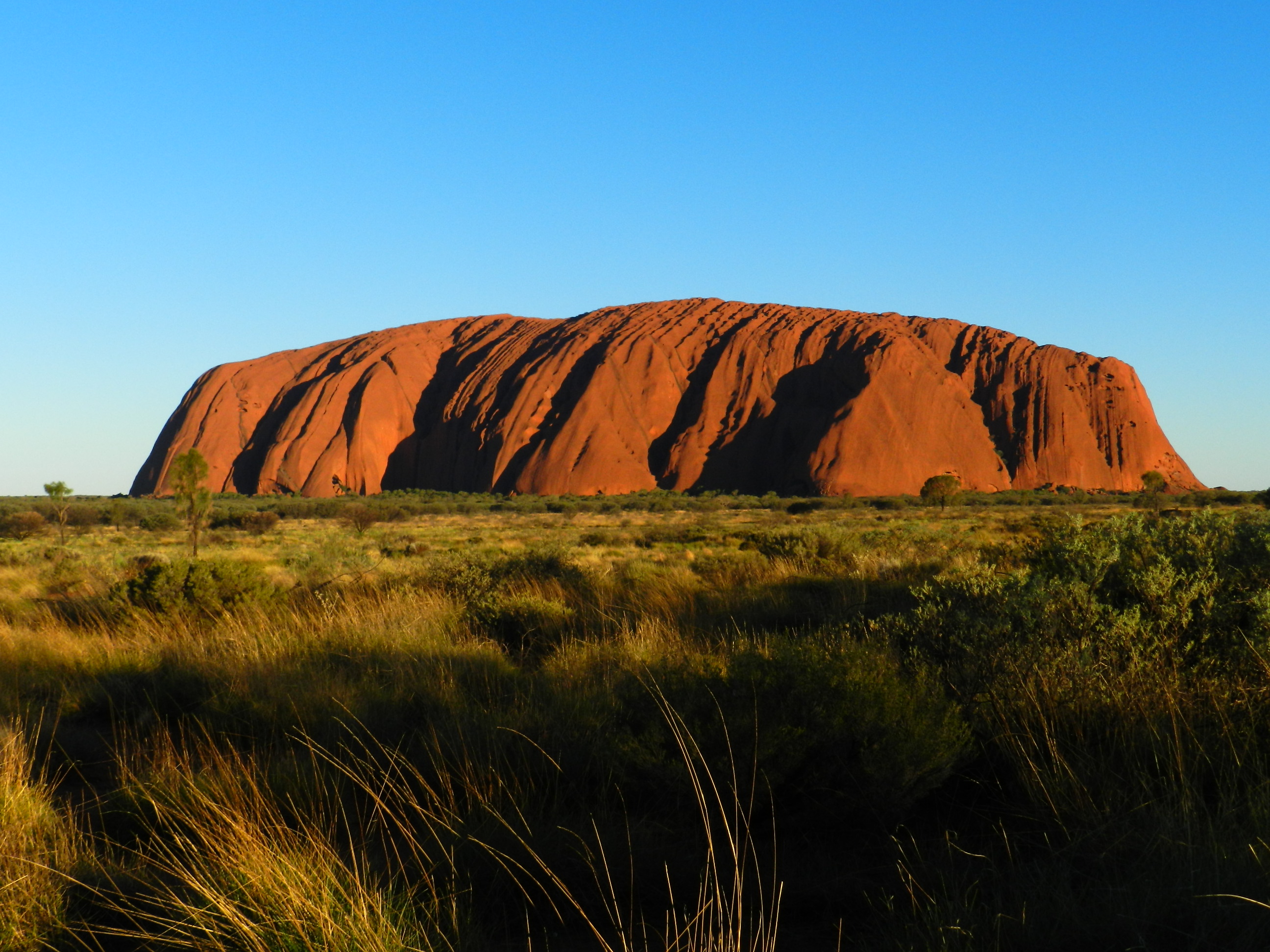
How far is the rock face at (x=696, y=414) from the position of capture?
71.4 metres

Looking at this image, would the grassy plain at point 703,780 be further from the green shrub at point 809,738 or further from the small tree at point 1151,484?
the small tree at point 1151,484

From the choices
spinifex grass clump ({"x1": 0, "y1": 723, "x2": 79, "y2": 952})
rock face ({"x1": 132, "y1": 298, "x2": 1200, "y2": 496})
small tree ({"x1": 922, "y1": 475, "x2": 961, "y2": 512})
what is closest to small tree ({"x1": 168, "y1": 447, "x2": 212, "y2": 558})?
spinifex grass clump ({"x1": 0, "y1": 723, "x2": 79, "y2": 952})

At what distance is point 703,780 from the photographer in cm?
335

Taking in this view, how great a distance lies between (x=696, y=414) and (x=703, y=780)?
2883 inches

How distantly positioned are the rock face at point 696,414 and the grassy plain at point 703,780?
206 feet

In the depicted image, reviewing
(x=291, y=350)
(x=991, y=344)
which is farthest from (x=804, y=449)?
(x=291, y=350)

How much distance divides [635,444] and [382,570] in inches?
2399

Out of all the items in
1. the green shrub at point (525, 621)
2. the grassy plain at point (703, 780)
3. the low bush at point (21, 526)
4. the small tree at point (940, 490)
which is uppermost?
the grassy plain at point (703, 780)

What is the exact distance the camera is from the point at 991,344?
8394cm

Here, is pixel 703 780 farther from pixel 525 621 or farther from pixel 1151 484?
pixel 1151 484

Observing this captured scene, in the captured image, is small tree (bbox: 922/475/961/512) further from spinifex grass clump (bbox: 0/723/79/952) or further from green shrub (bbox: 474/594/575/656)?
spinifex grass clump (bbox: 0/723/79/952)

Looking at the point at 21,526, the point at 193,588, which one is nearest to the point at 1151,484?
the point at 21,526

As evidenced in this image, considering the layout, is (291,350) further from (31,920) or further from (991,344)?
(31,920)

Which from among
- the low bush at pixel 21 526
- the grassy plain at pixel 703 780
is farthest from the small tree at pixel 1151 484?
the low bush at pixel 21 526
